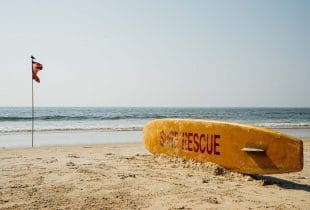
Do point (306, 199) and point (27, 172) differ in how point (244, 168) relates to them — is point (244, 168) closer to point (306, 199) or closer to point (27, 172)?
point (306, 199)

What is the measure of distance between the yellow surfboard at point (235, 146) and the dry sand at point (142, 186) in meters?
0.20

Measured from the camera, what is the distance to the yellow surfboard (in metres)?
5.10

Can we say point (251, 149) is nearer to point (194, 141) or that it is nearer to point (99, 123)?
point (194, 141)

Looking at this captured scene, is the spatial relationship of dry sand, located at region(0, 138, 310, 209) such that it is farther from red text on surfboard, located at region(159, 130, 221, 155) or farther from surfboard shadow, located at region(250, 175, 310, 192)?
red text on surfboard, located at region(159, 130, 221, 155)

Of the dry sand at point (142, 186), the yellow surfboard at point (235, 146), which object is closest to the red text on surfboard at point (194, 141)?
the yellow surfboard at point (235, 146)

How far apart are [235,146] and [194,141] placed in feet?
3.08

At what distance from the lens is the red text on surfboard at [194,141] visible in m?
5.94

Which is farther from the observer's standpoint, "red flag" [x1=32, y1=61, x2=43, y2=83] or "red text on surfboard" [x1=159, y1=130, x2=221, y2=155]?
"red flag" [x1=32, y1=61, x2=43, y2=83]

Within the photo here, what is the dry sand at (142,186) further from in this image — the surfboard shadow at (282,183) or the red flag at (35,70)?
the red flag at (35,70)

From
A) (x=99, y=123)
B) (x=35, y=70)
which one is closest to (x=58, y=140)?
(x=35, y=70)

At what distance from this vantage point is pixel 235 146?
5602 mm

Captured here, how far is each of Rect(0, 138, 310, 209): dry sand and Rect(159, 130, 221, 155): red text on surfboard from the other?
28 cm

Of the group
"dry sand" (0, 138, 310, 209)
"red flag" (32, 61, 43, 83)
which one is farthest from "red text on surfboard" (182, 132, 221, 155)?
"red flag" (32, 61, 43, 83)

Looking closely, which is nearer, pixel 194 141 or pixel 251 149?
pixel 251 149
